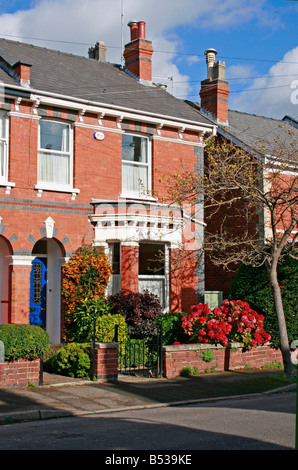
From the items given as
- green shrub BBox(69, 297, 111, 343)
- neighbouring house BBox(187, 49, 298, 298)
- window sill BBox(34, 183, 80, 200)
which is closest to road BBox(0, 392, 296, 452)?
green shrub BBox(69, 297, 111, 343)

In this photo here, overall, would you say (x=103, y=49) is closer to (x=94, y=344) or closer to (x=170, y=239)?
(x=170, y=239)

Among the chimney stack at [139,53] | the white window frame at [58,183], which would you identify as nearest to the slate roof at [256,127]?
the chimney stack at [139,53]

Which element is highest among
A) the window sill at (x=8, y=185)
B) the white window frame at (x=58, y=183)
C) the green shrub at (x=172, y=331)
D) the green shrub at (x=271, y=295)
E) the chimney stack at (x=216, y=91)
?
the chimney stack at (x=216, y=91)

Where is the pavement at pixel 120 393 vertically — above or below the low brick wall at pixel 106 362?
below

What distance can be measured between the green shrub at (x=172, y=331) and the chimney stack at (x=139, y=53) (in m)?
9.29

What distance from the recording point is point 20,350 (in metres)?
11.1

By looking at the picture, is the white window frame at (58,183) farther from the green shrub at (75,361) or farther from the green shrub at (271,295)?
the green shrub at (271,295)

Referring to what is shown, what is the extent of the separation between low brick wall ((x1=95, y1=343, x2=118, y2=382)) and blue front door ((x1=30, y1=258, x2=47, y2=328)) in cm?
453

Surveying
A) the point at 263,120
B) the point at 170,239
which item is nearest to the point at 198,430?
the point at 170,239

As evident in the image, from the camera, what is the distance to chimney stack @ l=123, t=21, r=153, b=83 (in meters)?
20.5

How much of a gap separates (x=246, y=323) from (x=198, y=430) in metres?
6.93

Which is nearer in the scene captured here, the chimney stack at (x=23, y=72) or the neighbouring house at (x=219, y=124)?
the chimney stack at (x=23, y=72)

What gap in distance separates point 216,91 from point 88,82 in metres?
5.84

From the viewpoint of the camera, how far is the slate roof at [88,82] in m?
17.0
